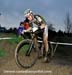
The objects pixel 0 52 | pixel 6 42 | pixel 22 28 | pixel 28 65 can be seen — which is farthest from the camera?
pixel 6 42

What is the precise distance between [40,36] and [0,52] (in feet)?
53.7

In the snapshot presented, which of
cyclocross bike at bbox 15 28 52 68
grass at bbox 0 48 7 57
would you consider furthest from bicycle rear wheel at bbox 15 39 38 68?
grass at bbox 0 48 7 57

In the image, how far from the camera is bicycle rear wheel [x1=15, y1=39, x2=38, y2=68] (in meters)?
17.0

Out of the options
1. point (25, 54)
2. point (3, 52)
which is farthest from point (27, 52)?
point (3, 52)

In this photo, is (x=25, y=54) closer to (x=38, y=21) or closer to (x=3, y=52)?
(x=38, y=21)

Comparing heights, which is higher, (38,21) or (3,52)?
(38,21)

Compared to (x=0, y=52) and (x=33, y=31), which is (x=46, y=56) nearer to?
(x=33, y=31)

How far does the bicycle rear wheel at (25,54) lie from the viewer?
16953 mm

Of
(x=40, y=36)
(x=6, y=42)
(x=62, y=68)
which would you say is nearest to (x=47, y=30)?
(x=40, y=36)

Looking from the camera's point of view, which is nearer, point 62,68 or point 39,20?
point 39,20

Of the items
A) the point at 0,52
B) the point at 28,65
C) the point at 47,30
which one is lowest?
the point at 0,52

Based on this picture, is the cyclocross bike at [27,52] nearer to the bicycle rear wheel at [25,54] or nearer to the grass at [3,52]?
the bicycle rear wheel at [25,54]

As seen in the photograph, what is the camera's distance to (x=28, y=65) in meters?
17.8

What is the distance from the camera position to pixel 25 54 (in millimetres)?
17422
